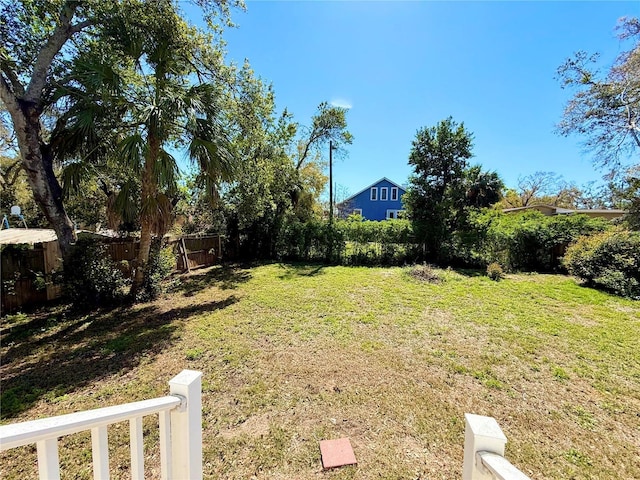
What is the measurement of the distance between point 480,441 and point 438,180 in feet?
36.6

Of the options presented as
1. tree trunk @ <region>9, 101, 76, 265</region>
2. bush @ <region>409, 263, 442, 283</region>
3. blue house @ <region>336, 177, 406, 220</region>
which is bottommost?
bush @ <region>409, 263, 442, 283</region>

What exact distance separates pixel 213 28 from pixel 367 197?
867 inches

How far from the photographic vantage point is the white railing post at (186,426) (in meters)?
1.28

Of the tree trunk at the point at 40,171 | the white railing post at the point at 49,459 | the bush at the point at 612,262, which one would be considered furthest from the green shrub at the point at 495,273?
the tree trunk at the point at 40,171

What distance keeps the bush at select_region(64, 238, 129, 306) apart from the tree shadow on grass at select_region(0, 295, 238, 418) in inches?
18.2

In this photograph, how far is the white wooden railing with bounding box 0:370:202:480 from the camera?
31.9 inches

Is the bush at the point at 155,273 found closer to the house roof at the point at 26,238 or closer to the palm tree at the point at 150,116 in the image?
the palm tree at the point at 150,116

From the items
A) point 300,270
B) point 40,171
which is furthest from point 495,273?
point 40,171

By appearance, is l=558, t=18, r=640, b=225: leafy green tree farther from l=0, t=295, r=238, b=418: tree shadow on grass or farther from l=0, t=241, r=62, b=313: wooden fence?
l=0, t=241, r=62, b=313: wooden fence

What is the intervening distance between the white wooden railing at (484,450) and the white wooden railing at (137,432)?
1.23 meters

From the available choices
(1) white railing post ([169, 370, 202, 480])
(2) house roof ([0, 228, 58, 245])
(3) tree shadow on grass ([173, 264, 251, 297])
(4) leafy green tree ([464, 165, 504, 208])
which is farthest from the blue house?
(1) white railing post ([169, 370, 202, 480])

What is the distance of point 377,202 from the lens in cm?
2672

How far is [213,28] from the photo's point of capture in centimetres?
632

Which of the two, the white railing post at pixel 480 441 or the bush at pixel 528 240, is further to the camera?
the bush at pixel 528 240
